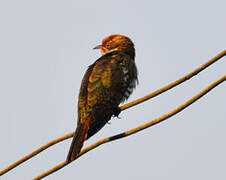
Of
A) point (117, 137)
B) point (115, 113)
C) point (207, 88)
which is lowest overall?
point (115, 113)

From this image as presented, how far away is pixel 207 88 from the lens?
3.81 meters

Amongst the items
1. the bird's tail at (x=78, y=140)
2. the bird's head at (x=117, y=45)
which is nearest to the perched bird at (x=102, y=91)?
the bird's tail at (x=78, y=140)

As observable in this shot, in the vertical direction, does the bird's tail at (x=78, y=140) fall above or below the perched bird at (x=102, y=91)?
below

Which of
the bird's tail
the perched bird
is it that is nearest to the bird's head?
the perched bird

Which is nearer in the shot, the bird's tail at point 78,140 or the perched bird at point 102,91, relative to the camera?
the bird's tail at point 78,140

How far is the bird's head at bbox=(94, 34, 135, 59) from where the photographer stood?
9.18 m

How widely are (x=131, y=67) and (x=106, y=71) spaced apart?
2.35 ft

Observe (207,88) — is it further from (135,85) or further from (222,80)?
(135,85)

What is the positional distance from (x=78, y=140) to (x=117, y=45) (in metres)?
3.71

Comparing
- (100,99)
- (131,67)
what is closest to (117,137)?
(100,99)

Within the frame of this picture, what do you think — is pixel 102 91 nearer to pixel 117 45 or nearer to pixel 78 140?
pixel 78 140

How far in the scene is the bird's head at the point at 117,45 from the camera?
9.18 m

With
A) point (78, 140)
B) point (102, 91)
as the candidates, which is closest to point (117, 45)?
point (102, 91)

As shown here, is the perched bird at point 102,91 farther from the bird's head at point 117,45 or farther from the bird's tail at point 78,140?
the bird's head at point 117,45
